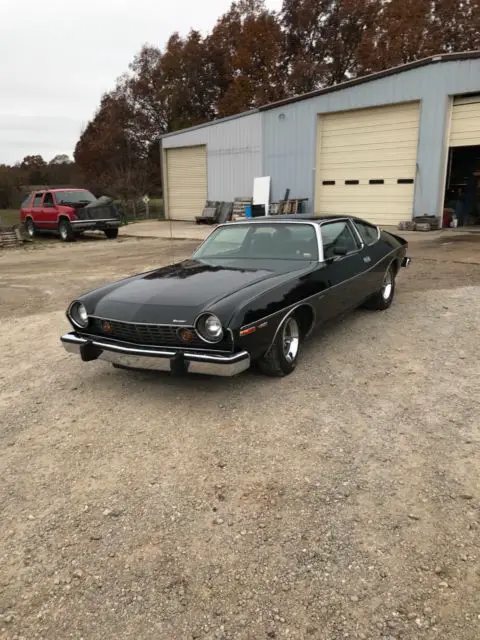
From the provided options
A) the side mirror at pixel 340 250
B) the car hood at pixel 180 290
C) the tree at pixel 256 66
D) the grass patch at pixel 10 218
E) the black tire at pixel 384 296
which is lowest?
the grass patch at pixel 10 218

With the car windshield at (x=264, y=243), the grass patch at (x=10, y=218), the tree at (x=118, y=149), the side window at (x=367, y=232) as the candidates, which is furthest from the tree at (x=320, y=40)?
the car windshield at (x=264, y=243)

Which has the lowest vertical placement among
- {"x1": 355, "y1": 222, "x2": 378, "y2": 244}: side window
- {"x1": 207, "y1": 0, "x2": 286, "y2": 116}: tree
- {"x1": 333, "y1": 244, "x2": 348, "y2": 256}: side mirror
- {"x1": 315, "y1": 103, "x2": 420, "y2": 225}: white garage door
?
{"x1": 333, "y1": 244, "x2": 348, "y2": 256}: side mirror

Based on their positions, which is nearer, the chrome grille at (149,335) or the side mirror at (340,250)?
the chrome grille at (149,335)

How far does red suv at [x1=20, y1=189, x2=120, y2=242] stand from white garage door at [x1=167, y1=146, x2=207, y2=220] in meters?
5.27

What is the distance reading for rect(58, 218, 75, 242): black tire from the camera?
16906 mm

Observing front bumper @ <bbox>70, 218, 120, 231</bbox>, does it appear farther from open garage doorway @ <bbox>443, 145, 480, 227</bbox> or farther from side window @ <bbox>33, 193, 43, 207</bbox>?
open garage doorway @ <bbox>443, 145, 480, 227</bbox>

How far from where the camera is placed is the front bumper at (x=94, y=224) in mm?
16748

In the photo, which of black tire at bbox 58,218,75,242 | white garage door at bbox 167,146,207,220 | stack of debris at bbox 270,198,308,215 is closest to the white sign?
stack of debris at bbox 270,198,308,215

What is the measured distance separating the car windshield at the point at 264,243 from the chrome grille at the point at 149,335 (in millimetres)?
1529

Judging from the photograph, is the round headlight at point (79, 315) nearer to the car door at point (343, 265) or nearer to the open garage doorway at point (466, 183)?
the car door at point (343, 265)

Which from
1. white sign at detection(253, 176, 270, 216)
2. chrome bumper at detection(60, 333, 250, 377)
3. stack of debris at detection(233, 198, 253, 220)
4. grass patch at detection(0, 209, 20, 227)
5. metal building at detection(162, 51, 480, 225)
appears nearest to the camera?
chrome bumper at detection(60, 333, 250, 377)

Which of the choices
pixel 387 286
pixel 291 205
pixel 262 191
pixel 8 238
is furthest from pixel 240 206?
pixel 387 286

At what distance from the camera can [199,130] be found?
21125mm

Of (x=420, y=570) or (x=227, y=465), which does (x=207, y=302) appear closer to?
(x=227, y=465)
